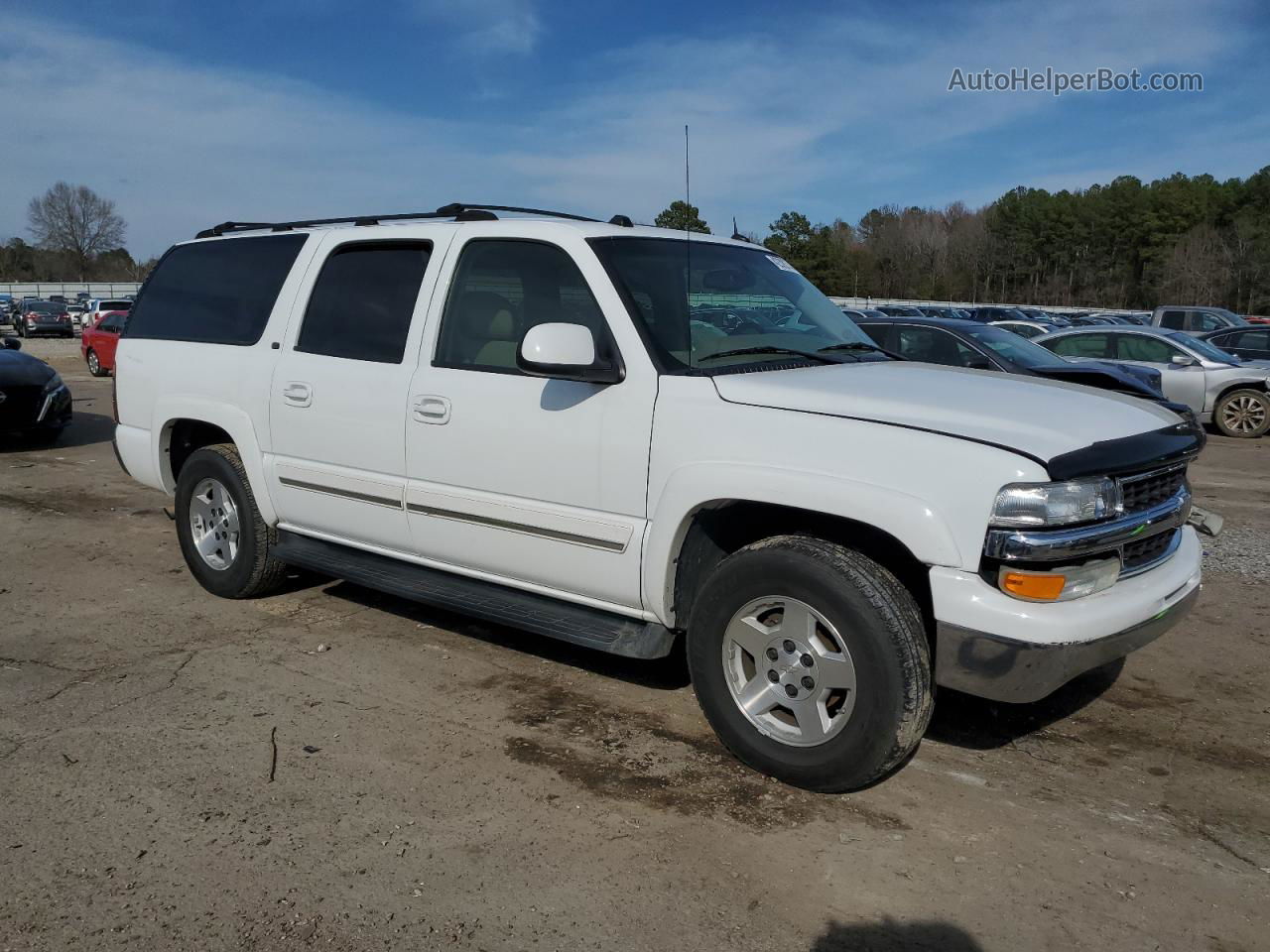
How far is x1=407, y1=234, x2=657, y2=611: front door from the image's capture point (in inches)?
157

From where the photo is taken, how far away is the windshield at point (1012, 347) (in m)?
10.2

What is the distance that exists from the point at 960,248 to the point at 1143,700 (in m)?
91.2

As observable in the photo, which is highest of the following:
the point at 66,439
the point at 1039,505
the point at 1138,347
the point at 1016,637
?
the point at 1138,347

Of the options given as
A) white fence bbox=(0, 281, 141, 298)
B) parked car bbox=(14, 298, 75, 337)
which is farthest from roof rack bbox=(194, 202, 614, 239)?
white fence bbox=(0, 281, 141, 298)

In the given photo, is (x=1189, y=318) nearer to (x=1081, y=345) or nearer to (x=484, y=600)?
(x=1081, y=345)

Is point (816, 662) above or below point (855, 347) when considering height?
below

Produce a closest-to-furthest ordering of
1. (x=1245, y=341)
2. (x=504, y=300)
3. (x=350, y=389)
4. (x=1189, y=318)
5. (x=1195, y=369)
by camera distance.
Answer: (x=504, y=300) → (x=350, y=389) → (x=1195, y=369) → (x=1245, y=341) → (x=1189, y=318)

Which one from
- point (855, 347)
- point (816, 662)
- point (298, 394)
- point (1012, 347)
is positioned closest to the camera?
point (816, 662)

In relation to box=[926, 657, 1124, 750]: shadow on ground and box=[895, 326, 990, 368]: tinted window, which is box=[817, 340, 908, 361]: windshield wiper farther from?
box=[895, 326, 990, 368]: tinted window

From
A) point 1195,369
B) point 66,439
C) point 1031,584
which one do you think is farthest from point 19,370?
point 1195,369

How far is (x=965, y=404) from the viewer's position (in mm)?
3633

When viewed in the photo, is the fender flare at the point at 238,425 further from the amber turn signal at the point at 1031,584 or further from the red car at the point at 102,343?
the red car at the point at 102,343

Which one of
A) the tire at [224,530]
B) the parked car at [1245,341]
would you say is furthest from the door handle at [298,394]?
the parked car at [1245,341]

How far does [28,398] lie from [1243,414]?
15.3m
